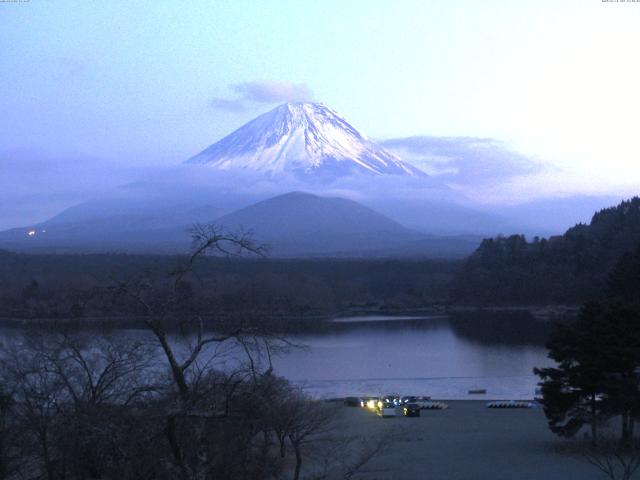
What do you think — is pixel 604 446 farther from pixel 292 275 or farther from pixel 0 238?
pixel 0 238

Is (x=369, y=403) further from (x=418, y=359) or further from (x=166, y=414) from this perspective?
(x=166, y=414)

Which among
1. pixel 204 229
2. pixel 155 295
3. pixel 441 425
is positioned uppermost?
pixel 204 229

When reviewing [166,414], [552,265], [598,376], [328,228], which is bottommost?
[598,376]

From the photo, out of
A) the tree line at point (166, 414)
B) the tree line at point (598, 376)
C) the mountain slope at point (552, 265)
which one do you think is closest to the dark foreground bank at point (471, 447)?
the tree line at point (598, 376)

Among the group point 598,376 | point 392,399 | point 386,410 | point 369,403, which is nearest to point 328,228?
point 392,399

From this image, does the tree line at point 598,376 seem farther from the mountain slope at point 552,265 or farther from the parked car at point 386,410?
the mountain slope at point 552,265

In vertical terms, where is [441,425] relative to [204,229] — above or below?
below

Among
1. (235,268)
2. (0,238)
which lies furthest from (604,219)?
(0,238)

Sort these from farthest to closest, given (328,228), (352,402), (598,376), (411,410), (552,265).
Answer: (328,228), (552,265), (352,402), (411,410), (598,376)
